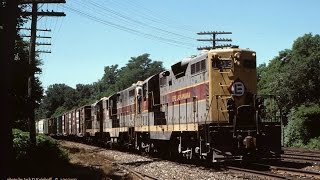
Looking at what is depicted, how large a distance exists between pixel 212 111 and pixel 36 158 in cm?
734

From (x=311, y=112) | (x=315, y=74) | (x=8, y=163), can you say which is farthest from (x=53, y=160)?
(x=315, y=74)

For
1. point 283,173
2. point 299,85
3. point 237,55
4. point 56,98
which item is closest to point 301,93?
point 299,85

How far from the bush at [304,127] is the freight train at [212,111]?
674 inches

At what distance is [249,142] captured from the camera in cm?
1438

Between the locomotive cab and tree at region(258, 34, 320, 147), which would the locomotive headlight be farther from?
tree at region(258, 34, 320, 147)

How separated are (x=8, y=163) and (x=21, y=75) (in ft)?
17.7

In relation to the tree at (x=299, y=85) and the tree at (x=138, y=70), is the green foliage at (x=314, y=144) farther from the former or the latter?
the tree at (x=138, y=70)

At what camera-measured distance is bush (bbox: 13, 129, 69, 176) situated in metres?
14.4

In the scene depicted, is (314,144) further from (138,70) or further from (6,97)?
(138,70)

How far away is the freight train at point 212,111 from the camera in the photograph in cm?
1483

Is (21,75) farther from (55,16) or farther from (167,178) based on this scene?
(55,16)

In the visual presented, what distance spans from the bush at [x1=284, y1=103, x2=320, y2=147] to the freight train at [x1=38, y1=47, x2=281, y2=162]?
17120 millimetres

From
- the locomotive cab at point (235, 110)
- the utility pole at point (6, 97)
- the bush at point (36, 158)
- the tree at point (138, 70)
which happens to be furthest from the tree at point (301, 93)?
the tree at point (138, 70)

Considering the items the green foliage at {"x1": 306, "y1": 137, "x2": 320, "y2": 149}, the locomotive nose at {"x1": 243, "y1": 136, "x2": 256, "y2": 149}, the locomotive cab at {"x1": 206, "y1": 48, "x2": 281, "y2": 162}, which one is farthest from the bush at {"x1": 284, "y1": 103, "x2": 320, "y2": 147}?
the locomotive nose at {"x1": 243, "y1": 136, "x2": 256, "y2": 149}
